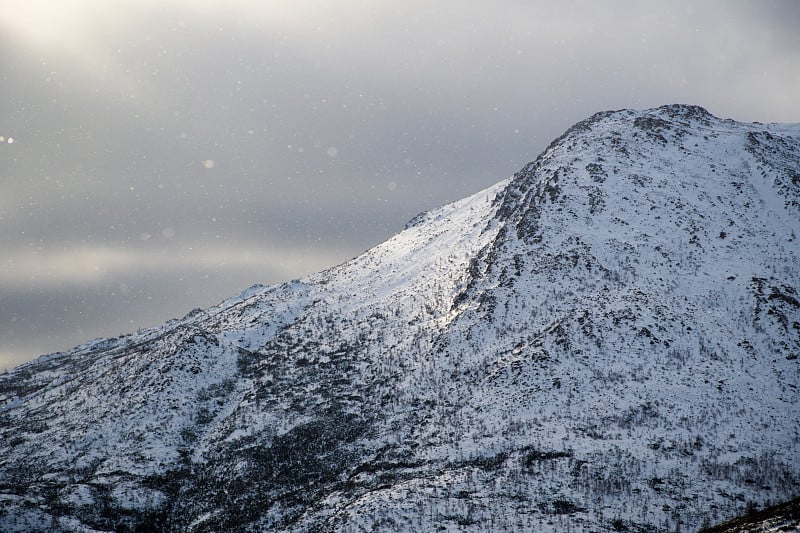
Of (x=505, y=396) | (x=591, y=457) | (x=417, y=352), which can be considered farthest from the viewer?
(x=417, y=352)

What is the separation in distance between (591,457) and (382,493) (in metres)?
14.0

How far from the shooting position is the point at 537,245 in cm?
6406

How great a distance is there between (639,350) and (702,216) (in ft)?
86.8

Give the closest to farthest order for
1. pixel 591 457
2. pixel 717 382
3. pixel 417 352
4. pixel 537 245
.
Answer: pixel 591 457
pixel 717 382
pixel 417 352
pixel 537 245

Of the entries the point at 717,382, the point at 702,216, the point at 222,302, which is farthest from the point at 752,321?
the point at 222,302

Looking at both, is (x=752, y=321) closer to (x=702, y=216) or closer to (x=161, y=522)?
(x=702, y=216)

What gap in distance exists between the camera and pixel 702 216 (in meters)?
65.3

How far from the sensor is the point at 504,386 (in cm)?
4712

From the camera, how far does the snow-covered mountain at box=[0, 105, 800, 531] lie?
35344mm

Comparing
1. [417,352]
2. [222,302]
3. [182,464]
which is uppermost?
[222,302]

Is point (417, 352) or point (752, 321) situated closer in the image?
point (752, 321)

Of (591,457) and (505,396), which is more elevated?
(505,396)

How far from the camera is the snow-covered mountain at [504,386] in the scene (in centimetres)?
3534

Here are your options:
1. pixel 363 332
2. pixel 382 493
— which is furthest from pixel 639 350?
pixel 363 332
